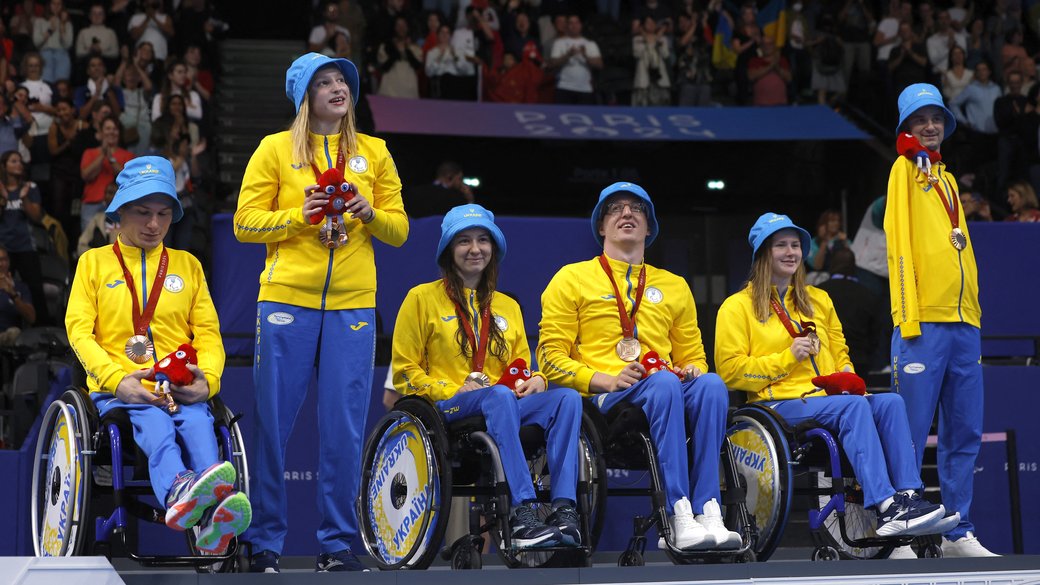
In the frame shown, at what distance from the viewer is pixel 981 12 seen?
45.8ft

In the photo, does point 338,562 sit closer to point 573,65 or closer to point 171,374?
point 171,374

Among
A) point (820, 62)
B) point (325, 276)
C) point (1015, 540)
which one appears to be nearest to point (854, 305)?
point (1015, 540)

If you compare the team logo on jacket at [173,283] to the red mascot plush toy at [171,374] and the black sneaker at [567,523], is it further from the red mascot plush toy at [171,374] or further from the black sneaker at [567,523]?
the black sneaker at [567,523]

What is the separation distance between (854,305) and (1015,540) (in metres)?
1.56

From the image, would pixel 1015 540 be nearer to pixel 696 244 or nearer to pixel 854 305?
pixel 854 305

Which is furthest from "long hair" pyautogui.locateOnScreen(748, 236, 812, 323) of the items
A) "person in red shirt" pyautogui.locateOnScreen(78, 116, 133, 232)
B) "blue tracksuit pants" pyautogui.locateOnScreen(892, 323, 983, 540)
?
"person in red shirt" pyautogui.locateOnScreen(78, 116, 133, 232)

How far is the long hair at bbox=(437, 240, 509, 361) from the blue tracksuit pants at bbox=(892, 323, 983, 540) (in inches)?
68.6

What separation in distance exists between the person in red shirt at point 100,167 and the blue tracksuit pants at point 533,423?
5.60 metres

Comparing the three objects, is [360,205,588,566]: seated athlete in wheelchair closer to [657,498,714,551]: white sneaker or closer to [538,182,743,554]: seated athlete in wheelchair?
[538,182,743,554]: seated athlete in wheelchair

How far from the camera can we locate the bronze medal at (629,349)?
5.40 meters

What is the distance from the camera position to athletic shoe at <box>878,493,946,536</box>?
4.84 m

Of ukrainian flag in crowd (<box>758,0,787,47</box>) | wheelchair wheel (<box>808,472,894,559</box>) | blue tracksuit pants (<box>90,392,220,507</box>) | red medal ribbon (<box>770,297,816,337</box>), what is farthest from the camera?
ukrainian flag in crowd (<box>758,0,787,47</box>)

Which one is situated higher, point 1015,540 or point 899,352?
point 899,352

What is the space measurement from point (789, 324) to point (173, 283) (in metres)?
2.49
